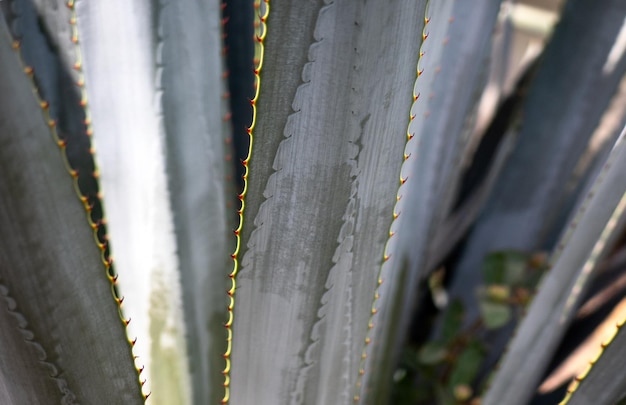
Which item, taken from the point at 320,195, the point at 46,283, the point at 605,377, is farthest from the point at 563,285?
the point at 46,283

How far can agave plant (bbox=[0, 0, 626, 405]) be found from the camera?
0.39m

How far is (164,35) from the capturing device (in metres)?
0.55

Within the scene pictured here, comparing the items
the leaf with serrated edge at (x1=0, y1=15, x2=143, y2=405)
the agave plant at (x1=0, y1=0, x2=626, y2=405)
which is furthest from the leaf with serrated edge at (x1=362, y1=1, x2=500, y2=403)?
the leaf with serrated edge at (x1=0, y1=15, x2=143, y2=405)

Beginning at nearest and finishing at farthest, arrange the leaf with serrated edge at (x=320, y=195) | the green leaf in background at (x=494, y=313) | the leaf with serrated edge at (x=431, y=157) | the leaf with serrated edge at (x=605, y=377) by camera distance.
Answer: the leaf with serrated edge at (x=320, y=195) → the leaf with serrated edge at (x=605, y=377) → the leaf with serrated edge at (x=431, y=157) → the green leaf in background at (x=494, y=313)

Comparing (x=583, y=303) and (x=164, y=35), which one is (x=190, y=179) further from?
(x=583, y=303)

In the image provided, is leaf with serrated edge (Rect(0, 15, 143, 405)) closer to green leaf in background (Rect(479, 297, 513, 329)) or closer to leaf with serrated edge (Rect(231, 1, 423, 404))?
leaf with serrated edge (Rect(231, 1, 423, 404))

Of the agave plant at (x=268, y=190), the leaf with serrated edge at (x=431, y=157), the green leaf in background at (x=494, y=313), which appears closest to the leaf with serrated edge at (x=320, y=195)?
the agave plant at (x=268, y=190)

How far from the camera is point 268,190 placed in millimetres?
412

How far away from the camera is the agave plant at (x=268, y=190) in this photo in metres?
0.39

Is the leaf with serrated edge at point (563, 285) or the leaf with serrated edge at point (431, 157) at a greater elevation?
the leaf with serrated edge at point (431, 157)

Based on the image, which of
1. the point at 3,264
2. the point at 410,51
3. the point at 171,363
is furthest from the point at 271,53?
the point at 171,363

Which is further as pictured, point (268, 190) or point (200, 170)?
point (200, 170)

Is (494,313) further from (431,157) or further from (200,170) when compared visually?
(200,170)

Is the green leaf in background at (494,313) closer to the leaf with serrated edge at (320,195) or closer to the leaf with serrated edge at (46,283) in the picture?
the leaf with serrated edge at (320,195)
